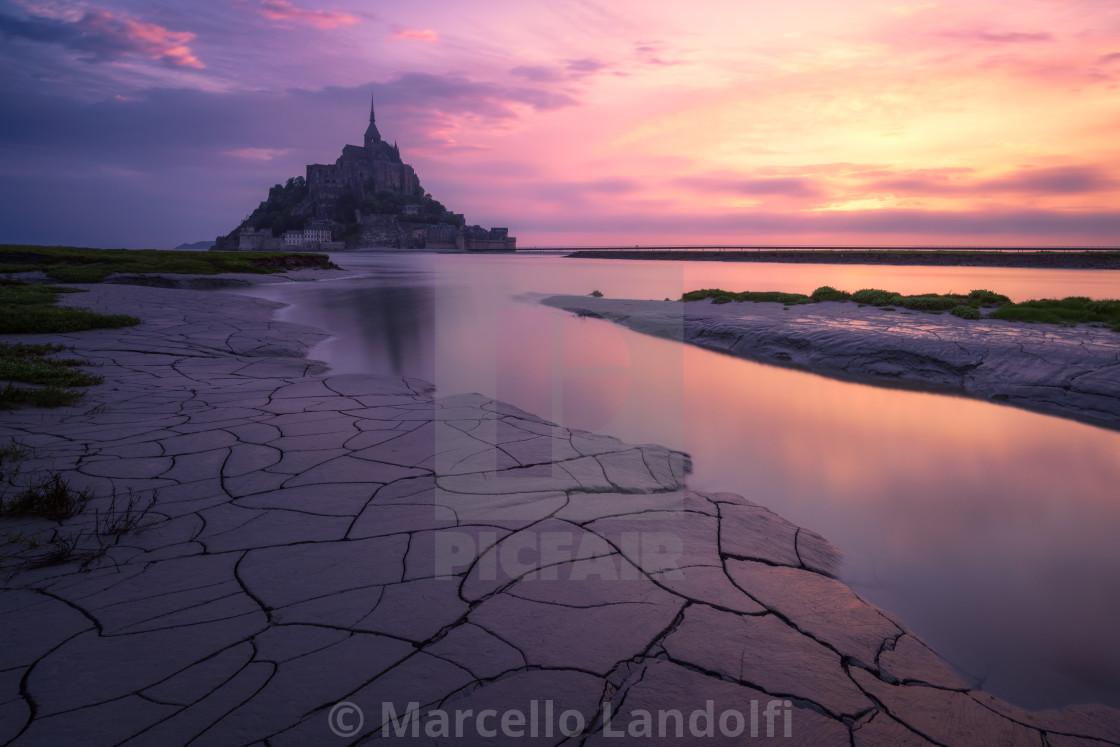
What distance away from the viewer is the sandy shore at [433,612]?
5.84ft

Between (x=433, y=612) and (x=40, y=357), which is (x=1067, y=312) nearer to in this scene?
(x=433, y=612)

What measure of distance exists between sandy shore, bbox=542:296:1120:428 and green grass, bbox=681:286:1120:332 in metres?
0.46

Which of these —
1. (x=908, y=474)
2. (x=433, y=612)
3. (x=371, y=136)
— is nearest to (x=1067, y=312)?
(x=908, y=474)

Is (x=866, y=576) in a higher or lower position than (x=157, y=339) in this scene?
lower

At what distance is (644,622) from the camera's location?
2.29 metres

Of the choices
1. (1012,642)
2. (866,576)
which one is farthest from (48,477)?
(1012,642)

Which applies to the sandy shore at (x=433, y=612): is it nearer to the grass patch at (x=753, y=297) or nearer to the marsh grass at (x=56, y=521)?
the marsh grass at (x=56, y=521)

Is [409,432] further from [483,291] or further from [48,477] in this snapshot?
[483,291]

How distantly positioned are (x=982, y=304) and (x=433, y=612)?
629 inches

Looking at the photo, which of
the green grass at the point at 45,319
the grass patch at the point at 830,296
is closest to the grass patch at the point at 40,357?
the green grass at the point at 45,319

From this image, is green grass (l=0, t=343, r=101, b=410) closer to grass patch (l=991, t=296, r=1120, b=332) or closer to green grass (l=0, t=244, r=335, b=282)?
green grass (l=0, t=244, r=335, b=282)

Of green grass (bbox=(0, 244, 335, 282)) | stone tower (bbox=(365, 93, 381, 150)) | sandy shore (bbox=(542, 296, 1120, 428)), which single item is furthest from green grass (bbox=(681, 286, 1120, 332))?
stone tower (bbox=(365, 93, 381, 150))

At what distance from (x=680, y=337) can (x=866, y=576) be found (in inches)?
384

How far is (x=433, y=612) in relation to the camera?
226cm
